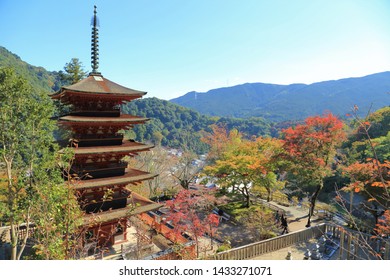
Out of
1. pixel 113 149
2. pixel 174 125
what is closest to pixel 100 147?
pixel 113 149

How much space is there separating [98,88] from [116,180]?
13.3 ft

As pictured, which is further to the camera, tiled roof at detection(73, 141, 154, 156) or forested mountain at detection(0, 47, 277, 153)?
forested mountain at detection(0, 47, 277, 153)

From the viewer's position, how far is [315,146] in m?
14.1

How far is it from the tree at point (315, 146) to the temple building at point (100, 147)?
8708mm

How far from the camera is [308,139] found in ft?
46.5

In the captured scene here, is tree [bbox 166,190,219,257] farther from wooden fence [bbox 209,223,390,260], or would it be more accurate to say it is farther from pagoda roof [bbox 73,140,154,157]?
pagoda roof [bbox 73,140,154,157]

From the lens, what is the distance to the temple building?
32.8 feet

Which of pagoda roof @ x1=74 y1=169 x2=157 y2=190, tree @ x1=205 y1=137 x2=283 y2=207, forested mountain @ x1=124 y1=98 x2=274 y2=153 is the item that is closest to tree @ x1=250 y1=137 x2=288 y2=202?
tree @ x1=205 y1=137 x2=283 y2=207

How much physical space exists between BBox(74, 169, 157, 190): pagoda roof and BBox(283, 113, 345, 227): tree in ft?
28.8

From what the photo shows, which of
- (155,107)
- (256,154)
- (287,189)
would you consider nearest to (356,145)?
(287,189)

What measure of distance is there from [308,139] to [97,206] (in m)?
11.8

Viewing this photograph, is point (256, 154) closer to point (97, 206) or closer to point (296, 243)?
point (296, 243)

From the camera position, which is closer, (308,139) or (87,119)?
(87,119)

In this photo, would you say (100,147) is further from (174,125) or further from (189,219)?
(174,125)
